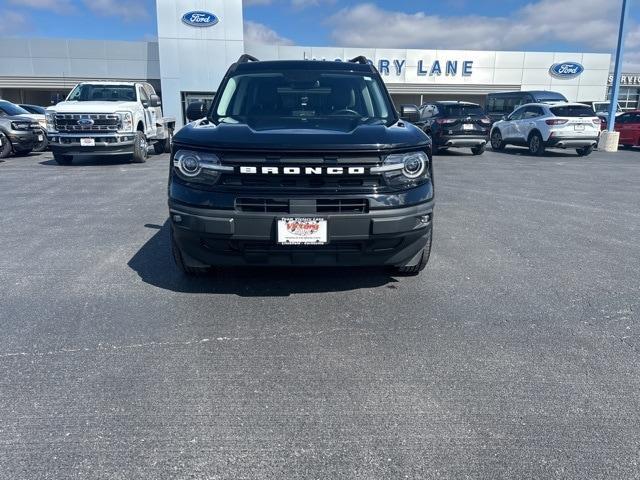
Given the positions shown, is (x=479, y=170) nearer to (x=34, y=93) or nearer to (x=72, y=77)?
(x=72, y=77)

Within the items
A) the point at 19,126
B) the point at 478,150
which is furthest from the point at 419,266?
the point at 19,126

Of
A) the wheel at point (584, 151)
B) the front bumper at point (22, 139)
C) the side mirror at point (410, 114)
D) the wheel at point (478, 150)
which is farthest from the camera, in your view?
the wheel at point (478, 150)

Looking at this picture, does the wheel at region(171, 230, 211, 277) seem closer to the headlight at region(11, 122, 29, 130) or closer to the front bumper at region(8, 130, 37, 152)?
the front bumper at region(8, 130, 37, 152)

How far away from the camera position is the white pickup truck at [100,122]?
Answer: 12.0m

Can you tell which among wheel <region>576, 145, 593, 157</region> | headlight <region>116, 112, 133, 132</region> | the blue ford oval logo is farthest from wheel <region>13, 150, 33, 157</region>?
wheel <region>576, 145, 593, 157</region>

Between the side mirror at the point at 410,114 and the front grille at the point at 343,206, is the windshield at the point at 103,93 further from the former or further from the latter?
the front grille at the point at 343,206

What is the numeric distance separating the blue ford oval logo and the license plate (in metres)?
28.9

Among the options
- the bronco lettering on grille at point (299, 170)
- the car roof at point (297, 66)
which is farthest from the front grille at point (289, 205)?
the car roof at point (297, 66)

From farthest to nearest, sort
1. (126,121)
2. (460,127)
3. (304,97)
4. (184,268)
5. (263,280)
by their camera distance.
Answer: (460,127)
(126,121)
(304,97)
(263,280)
(184,268)

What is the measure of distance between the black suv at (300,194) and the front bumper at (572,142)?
46.9 feet

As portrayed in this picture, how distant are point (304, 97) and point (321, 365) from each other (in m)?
2.92

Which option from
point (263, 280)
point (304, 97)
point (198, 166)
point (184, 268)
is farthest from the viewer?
point (304, 97)

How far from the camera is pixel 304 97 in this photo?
4984mm

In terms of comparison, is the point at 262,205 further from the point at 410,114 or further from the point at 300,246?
the point at 410,114
